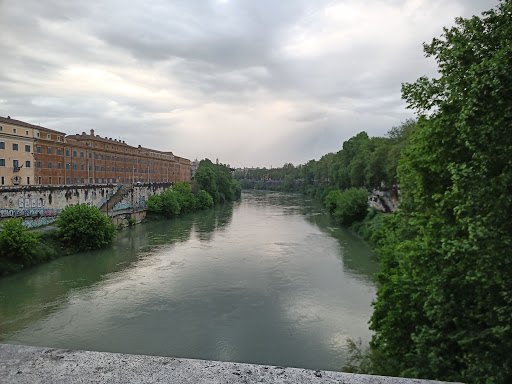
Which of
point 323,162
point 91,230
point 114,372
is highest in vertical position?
point 323,162

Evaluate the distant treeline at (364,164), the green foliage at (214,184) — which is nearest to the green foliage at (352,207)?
the distant treeline at (364,164)

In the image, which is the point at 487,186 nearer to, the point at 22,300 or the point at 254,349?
the point at 254,349

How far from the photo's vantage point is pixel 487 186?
7035 mm

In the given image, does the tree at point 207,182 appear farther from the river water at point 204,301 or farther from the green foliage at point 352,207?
the river water at point 204,301

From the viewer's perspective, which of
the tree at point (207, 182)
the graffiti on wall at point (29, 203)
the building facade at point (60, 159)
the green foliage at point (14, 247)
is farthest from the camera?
the tree at point (207, 182)

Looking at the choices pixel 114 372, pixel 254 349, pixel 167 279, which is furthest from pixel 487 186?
pixel 167 279

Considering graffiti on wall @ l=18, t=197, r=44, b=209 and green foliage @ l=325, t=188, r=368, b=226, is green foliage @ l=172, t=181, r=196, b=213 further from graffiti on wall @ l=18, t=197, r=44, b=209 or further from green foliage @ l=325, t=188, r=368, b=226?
green foliage @ l=325, t=188, r=368, b=226

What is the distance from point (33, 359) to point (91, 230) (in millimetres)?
29552

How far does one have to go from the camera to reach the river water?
13.5 m

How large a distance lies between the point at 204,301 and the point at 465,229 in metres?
13.1

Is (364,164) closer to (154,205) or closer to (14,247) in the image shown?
(154,205)

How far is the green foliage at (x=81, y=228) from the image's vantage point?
92.1 ft

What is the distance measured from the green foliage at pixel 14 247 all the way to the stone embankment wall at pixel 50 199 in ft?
19.6

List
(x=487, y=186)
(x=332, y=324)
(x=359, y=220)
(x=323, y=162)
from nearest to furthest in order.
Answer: (x=487, y=186), (x=332, y=324), (x=359, y=220), (x=323, y=162)
